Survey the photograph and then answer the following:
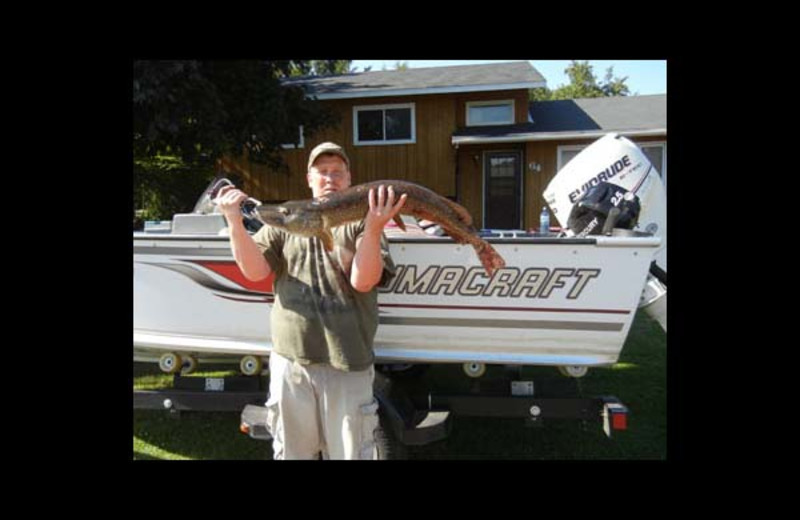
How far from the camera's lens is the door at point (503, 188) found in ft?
46.8

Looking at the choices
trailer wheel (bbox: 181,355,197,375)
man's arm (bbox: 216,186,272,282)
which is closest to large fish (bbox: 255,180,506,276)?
man's arm (bbox: 216,186,272,282)

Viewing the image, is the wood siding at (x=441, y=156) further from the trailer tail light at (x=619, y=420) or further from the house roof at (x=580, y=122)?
the trailer tail light at (x=619, y=420)

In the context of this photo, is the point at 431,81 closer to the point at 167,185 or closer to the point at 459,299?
the point at 167,185

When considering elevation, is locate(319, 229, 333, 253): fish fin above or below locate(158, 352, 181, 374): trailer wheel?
above

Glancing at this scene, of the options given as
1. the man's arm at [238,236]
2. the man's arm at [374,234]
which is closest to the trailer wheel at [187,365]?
the man's arm at [238,236]

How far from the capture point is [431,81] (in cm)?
1471

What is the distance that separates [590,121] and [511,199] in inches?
125

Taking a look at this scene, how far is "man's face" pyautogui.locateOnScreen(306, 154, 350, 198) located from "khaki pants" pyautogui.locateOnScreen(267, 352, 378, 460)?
920 mm

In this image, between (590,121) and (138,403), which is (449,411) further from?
(590,121)

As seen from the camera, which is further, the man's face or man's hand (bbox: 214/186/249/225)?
the man's face

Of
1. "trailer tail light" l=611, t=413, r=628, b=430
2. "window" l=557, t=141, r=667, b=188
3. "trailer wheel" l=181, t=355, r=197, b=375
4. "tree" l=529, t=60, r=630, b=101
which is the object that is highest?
"tree" l=529, t=60, r=630, b=101

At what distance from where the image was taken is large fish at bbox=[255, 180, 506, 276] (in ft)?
7.93

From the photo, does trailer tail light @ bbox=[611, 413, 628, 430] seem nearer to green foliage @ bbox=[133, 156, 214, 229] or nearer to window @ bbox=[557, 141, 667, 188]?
window @ bbox=[557, 141, 667, 188]

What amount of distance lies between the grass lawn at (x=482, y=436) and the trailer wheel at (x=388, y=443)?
794mm
